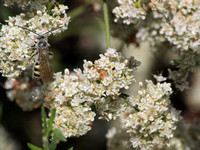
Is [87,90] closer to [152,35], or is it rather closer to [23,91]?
[152,35]

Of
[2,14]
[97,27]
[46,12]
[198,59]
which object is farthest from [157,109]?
[97,27]

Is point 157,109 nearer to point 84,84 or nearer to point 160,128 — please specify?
point 160,128

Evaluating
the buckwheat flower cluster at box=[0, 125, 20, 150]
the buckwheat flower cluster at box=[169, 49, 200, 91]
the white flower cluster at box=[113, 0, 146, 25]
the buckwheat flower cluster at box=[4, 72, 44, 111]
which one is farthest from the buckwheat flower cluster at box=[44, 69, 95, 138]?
the buckwheat flower cluster at box=[0, 125, 20, 150]

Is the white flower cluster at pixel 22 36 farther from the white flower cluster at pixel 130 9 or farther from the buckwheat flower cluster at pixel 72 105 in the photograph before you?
the white flower cluster at pixel 130 9

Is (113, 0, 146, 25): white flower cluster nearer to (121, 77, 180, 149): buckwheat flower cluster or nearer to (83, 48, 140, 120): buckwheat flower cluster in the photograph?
(83, 48, 140, 120): buckwheat flower cluster

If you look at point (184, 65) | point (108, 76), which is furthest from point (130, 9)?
point (184, 65)

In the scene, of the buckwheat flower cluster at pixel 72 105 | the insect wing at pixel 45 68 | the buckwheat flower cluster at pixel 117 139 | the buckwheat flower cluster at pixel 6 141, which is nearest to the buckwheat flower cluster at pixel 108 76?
the buckwheat flower cluster at pixel 72 105
